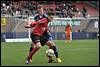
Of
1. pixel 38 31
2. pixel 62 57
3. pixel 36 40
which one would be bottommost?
pixel 62 57

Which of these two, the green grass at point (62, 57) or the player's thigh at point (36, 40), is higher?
the player's thigh at point (36, 40)

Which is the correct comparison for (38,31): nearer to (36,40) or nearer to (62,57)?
(36,40)

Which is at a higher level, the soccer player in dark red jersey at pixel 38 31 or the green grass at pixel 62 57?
the soccer player in dark red jersey at pixel 38 31

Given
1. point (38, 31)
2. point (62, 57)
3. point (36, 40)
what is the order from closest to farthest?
point (36, 40), point (38, 31), point (62, 57)

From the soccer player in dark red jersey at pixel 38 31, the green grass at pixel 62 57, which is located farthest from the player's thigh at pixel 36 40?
the green grass at pixel 62 57

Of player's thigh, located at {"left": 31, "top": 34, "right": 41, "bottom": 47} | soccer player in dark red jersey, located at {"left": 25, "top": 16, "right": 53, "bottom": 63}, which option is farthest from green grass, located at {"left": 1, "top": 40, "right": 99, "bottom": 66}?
player's thigh, located at {"left": 31, "top": 34, "right": 41, "bottom": 47}

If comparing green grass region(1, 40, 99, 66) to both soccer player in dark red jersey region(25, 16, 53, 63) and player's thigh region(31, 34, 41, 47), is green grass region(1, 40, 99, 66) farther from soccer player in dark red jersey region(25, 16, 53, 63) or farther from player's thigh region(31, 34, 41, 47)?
player's thigh region(31, 34, 41, 47)

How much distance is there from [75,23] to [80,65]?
3336cm

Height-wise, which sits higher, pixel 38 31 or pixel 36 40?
pixel 38 31

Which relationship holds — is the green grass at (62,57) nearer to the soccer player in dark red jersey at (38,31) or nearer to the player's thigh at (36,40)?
the soccer player in dark red jersey at (38,31)

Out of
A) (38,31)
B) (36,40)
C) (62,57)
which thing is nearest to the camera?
(36,40)

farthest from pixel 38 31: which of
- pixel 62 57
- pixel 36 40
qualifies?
pixel 62 57

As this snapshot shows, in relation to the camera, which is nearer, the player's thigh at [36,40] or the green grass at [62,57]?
the green grass at [62,57]

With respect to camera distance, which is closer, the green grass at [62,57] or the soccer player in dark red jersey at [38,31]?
the green grass at [62,57]
